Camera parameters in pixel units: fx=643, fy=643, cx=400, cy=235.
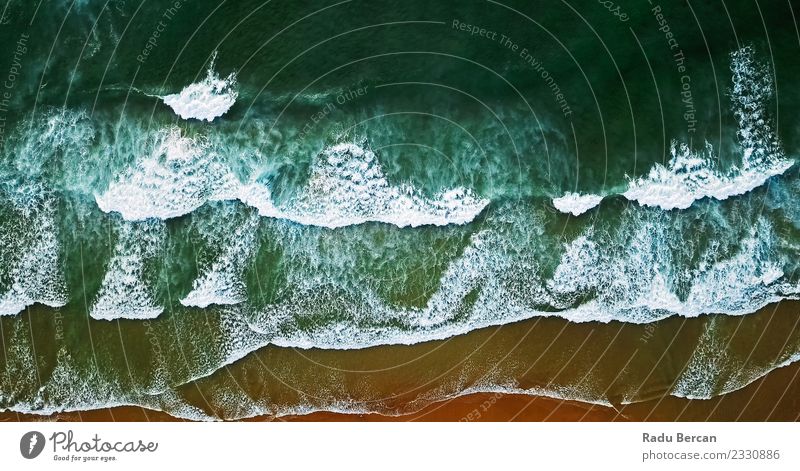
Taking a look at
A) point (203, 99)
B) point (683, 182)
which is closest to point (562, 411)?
point (683, 182)

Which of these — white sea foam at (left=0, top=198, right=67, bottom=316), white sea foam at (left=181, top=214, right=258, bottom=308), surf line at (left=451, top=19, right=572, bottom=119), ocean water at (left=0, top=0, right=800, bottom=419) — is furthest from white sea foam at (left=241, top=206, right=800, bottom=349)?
white sea foam at (left=0, top=198, right=67, bottom=316)

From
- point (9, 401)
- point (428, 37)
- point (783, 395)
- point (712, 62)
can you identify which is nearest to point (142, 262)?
point (9, 401)

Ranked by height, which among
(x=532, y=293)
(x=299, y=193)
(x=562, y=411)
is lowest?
(x=562, y=411)

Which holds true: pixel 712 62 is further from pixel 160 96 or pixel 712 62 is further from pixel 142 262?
pixel 142 262
